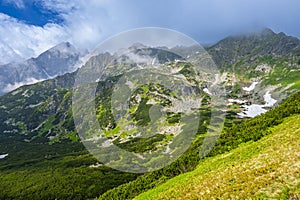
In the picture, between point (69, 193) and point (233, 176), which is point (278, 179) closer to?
point (233, 176)

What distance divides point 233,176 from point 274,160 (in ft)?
13.0

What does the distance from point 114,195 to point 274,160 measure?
374ft

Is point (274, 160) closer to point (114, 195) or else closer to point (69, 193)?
point (114, 195)

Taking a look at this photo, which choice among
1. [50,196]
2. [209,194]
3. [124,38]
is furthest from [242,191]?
[50,196]

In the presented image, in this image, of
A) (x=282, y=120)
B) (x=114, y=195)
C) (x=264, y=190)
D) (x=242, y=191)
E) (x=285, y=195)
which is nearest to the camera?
(x=285, y=195)

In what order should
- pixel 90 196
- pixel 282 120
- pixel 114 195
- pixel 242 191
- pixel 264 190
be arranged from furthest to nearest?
pixel 90 196
pixel 114 195
pixel 282 120
pixel 242 191
pixel 264 190

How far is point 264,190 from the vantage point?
1928 cm

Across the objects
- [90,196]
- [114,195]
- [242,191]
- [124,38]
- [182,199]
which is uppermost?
[124,38]

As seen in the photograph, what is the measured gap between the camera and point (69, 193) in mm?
197625

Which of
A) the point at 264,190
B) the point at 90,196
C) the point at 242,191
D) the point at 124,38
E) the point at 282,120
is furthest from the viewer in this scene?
the point at 90,196

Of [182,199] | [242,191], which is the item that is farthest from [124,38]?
[242,191]

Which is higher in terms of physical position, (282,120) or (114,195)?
(282,120)

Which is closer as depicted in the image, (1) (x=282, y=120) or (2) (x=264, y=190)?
(2) (x=264, y=190)

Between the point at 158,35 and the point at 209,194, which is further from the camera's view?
the point at 158,35
